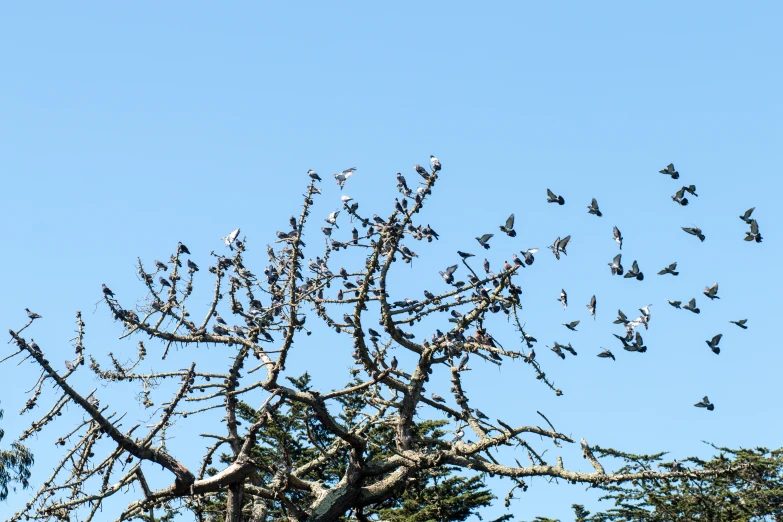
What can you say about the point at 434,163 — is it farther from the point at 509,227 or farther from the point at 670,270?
the point at 670,270

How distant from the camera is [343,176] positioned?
12.7 metres

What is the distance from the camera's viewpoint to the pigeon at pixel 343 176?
12681 millimetres

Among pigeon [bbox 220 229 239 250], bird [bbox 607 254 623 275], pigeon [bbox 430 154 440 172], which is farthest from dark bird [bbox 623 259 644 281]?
pigeon [bbox 220 229 239 250]

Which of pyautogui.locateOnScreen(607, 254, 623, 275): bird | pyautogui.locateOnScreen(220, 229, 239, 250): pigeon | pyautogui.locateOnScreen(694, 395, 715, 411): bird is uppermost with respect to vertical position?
pyautogui.locateOnScreen(220, 229, 239, 250): pigeon

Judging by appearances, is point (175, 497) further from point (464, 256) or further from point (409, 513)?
point (409, 513)

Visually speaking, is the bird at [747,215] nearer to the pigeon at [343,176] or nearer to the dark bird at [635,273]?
the dark bird at [635,273]

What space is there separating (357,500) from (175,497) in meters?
2.17

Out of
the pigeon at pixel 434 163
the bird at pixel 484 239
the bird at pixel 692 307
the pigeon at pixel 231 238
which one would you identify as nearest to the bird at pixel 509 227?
the bird at pixel 484 239

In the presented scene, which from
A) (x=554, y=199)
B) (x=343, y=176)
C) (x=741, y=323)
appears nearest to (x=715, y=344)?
(x=741, y=323)

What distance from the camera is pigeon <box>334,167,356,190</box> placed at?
41.6 feet

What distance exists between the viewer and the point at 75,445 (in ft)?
38.9

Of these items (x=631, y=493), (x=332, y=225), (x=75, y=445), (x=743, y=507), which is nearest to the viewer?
(x=75, y=445)

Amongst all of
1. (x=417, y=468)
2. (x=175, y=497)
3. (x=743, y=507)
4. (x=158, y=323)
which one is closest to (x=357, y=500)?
(x=417, y=468)

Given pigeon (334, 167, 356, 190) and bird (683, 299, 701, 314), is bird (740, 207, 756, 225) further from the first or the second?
Result: pigeon (334, 167, 356, 190)
